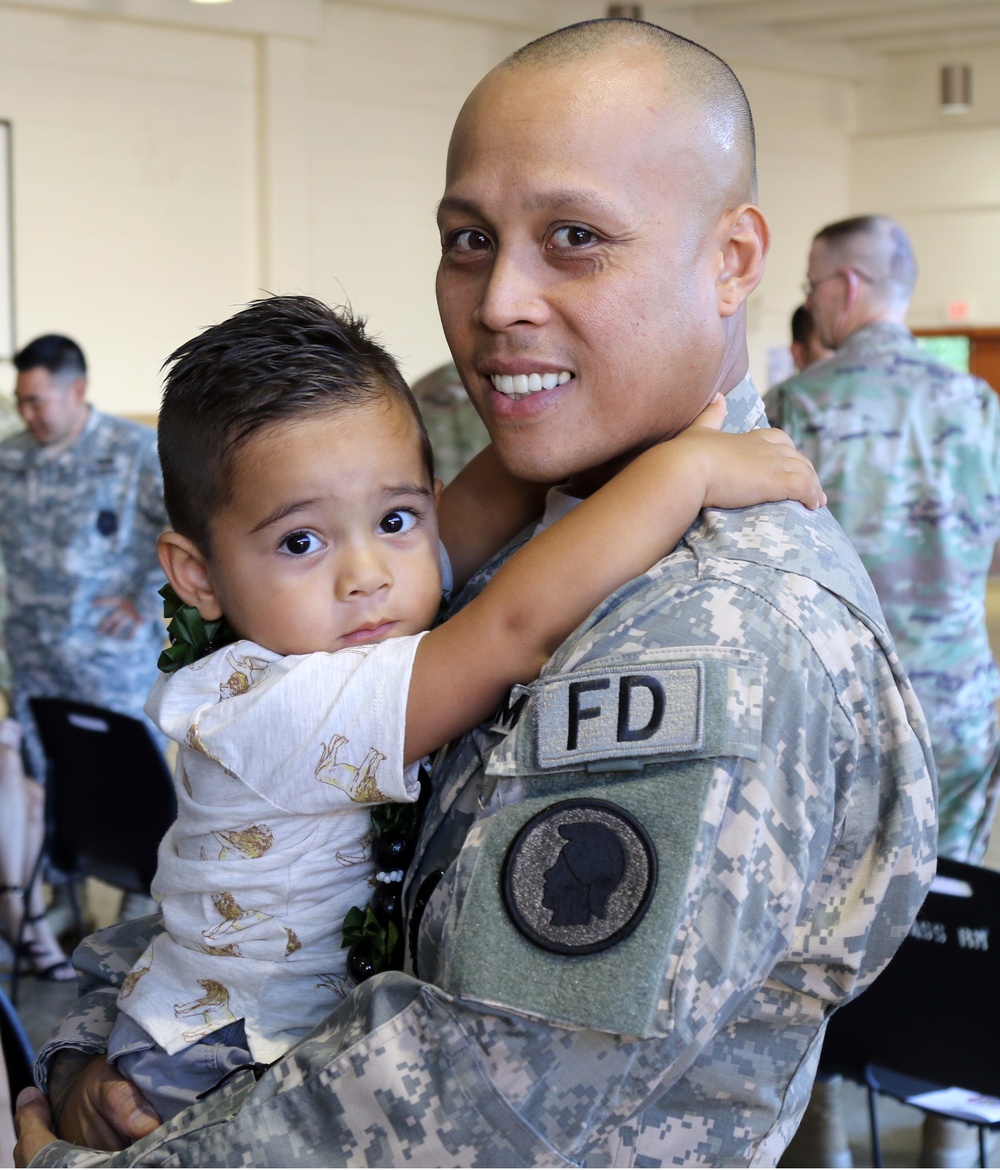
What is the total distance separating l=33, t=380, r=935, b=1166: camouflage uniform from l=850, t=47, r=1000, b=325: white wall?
1369 centimetres

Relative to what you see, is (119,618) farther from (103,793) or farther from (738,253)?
(738,253)

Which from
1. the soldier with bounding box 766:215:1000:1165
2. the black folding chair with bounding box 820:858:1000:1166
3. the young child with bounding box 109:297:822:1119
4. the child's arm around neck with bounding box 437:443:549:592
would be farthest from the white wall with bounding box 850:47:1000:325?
the young child with bounding box 109:297:822:1119

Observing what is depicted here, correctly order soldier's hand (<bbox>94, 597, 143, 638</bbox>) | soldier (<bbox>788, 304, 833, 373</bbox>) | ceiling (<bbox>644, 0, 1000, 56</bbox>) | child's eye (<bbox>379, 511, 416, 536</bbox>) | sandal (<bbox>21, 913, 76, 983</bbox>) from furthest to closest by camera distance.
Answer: ceiling (<bbox>644, 0, 1000, 56</bbox>) < soldier (<bbox>788, 304, 833, 373</bbox>) < soldier's hand (<bbox>94, 597, 143, 638</bbox>) < sandal (<bbox>21, 913, 76, 983</bbox>) < child's eye (<bbox>379, 511, 416, 536</bbox>)

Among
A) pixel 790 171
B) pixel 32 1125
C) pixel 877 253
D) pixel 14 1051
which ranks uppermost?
pixel 790 171

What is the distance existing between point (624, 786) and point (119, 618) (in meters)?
4.38

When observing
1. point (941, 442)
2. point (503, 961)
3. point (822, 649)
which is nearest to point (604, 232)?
point (822, 649)

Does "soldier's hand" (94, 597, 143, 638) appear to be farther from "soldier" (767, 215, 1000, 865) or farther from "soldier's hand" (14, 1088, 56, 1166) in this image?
"soldier's hand" (14, 1088, 56, 1166)

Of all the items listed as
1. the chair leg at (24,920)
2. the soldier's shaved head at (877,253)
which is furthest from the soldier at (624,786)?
the soldier's shaved head at (877,253)

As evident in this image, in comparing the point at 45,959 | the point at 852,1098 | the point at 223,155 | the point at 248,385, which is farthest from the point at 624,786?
the point at 223,155

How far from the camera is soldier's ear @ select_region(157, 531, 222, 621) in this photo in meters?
1.53

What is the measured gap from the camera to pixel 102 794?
4.25 meters

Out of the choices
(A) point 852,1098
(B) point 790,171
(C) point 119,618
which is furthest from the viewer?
Answer: (B) point 790,171

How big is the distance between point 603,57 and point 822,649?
2.04 ft

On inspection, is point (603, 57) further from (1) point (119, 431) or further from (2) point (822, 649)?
(1) point (119, 431)
